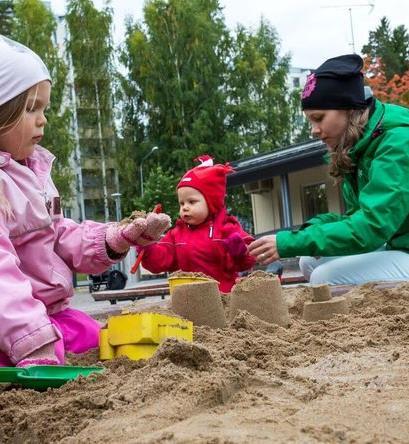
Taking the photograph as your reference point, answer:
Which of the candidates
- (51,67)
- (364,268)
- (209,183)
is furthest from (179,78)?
(364,268)

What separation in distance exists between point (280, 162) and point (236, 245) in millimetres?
15167

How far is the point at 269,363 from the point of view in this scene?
2.04 metres

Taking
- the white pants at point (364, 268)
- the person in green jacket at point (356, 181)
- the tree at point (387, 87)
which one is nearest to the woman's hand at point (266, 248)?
the person in green jacket at point (356, 181)

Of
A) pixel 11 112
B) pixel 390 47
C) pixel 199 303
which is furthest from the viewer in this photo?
pixel 390 47

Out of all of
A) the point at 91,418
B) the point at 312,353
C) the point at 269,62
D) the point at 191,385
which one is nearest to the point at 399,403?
the point at 191,385

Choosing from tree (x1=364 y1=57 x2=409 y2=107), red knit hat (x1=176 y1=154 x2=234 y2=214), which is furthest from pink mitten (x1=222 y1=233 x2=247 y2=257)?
tree (x1=364 y1=57 x2=409 y2=107)

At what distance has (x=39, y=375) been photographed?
1971mm

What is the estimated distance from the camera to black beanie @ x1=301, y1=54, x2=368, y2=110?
12.2 feet

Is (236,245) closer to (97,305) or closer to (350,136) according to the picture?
(350,136)

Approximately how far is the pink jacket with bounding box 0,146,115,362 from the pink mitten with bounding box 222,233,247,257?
1.94m

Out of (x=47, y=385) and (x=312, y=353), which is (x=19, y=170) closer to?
(x=47, y=385)

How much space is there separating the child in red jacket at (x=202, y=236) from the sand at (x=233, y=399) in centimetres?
254

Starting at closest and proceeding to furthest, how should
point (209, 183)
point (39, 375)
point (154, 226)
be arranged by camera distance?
point (39, 375)
point (154, 226)
point (209, 183)

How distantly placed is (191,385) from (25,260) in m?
1.15
